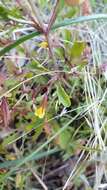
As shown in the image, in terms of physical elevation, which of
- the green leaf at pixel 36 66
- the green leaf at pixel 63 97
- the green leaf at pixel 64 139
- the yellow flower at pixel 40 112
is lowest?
the green leaf at pixel 64 139

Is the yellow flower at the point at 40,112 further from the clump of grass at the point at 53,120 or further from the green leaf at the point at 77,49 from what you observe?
the green leaf at the point at 77,49

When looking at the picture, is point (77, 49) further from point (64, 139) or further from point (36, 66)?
point (64, 139)

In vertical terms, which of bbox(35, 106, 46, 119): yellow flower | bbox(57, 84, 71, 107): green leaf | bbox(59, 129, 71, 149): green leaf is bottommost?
bbox(59, 129, 71, 149): green leaf

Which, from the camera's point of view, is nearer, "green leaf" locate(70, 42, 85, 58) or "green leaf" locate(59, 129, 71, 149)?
"green leaf" locate(70, 42, 85, 58)

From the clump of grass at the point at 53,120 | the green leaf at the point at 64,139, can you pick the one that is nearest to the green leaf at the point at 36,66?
the clump of grass at the point at 53,120

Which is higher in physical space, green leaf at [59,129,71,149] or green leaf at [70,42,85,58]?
green leaf at [70,42,85,58]

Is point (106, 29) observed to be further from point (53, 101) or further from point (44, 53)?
point (53, 101)

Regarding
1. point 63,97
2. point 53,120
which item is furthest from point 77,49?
point 53,120

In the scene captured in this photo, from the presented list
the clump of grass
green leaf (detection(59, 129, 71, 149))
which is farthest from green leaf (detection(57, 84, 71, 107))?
green leaf (detection(59, 129, 71, 149))

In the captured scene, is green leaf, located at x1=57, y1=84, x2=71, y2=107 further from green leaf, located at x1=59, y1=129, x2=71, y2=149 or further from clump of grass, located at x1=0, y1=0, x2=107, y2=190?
green leaf, located at x1=59, y1=129, x2=71, y2=149
